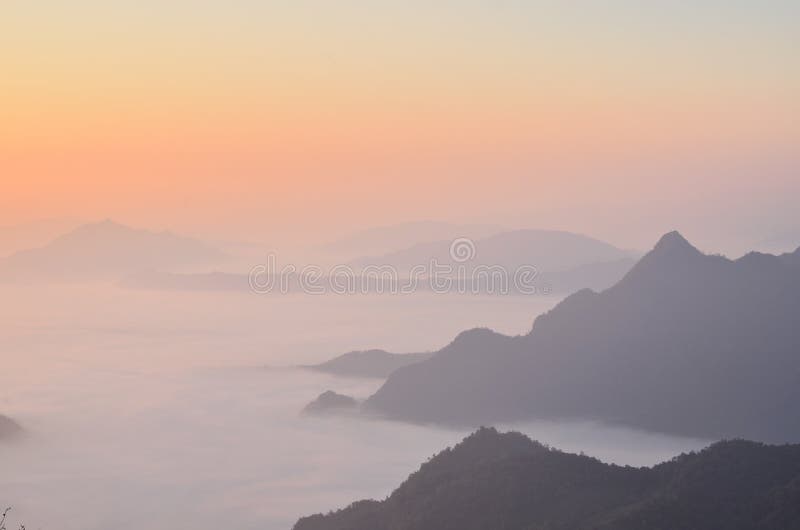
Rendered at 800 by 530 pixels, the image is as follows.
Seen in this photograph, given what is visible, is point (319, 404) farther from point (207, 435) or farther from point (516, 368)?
point (516, 368)

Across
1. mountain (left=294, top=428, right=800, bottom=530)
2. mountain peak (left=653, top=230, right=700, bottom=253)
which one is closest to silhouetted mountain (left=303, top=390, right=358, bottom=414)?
mountain peak (left=653, top=230, right=700, bottom=253)

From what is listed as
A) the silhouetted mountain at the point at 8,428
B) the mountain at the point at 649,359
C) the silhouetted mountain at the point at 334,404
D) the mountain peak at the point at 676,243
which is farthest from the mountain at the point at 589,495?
the mountain peak at the point at 676,243

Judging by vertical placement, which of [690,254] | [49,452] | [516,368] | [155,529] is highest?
[690,254]

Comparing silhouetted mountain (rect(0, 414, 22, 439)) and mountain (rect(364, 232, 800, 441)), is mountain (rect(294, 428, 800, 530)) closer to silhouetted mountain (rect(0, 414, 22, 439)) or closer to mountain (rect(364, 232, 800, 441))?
mountain (rect(364, 232, 800, 441))

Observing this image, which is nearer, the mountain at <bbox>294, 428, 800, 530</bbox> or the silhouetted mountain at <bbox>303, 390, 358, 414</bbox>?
the mountain at <bbox>294, 428, 800, 530</bbox>

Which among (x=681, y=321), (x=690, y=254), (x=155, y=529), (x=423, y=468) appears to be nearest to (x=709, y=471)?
(x=423, y=468)

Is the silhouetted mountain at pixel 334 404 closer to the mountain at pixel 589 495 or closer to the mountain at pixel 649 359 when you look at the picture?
the mountain at pixel 649 359

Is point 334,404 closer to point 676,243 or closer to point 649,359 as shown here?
point 649,359
